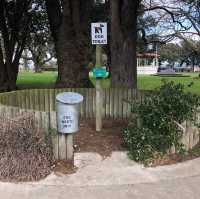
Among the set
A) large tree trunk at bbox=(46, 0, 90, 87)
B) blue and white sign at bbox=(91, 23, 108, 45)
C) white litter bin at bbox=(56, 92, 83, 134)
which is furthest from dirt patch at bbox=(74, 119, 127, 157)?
large tree trunk at bbox=(46, 0, 90, 87)

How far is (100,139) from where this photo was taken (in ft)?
20.9

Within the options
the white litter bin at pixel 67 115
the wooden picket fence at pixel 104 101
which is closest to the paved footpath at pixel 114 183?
the white litter bin at pixel 67 115

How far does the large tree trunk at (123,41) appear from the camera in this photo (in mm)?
9852

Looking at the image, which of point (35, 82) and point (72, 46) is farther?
point (35, 82)

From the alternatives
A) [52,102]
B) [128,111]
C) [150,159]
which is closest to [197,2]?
[128,111]

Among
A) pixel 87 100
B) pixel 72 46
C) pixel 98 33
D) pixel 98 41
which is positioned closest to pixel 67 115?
pixel 98 41

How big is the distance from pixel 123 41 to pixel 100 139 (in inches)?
172

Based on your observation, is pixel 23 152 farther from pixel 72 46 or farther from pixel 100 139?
pixel 72 46

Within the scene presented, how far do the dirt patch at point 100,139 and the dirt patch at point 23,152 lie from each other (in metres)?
0.81

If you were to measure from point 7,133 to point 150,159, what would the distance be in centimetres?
221

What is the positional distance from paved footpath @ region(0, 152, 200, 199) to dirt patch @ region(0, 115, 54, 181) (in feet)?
0.60

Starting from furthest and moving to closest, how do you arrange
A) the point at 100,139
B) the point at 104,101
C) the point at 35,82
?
the point at 35,82 < the point at 104,101 < the point at 100,139

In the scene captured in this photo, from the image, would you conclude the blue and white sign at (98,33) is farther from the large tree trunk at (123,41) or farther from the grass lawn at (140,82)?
the grass lawn at (140,82)

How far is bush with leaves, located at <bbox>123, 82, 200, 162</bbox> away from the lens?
5.52 meters
